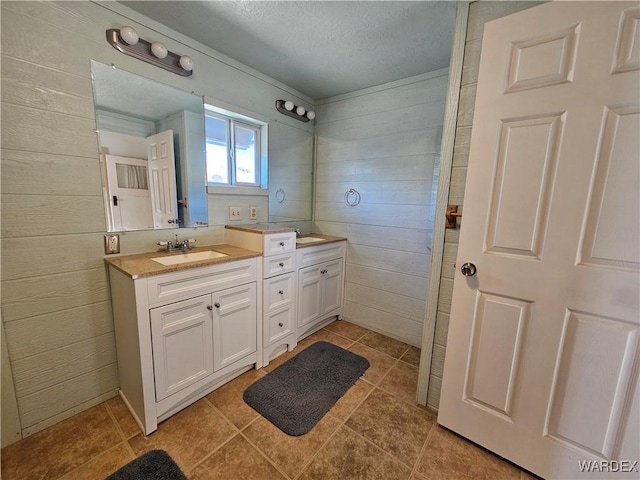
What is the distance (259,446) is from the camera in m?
1.32

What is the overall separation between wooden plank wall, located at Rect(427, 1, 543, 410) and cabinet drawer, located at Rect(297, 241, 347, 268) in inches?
43.9

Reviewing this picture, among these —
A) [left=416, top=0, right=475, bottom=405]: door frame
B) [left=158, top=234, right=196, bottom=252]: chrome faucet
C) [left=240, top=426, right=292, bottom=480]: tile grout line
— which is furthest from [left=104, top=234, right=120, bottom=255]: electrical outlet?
[left=416, top=0, right=475, bottom=405]: door frame

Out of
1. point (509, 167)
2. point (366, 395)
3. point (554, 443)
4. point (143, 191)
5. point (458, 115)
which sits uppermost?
point (458, 115)

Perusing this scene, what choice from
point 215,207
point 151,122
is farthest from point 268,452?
point 151,122

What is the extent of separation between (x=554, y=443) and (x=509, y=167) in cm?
128

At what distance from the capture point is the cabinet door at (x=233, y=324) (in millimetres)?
1623

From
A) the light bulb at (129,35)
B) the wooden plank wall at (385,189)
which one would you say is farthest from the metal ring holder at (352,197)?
the light bulb at (129,35)

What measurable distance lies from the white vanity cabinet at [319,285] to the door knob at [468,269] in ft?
4.07

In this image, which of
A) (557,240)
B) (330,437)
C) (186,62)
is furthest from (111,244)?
(557,240)

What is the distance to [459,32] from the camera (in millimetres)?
Answer: 1279

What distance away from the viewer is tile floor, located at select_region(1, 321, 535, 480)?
120 cm

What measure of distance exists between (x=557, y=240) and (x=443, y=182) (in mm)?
569

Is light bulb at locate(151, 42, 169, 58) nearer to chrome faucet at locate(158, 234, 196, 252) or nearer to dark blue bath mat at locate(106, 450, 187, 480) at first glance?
chrome faucet at locate(158, 234, 196, 252)

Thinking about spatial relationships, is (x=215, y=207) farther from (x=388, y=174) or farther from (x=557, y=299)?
(x=557, y=299)
